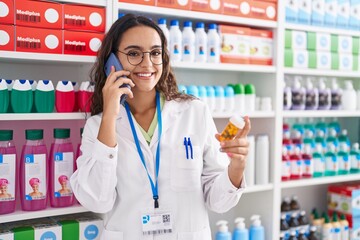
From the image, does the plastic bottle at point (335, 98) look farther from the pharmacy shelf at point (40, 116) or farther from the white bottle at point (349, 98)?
the pharmacy shelf at point (40, 116)

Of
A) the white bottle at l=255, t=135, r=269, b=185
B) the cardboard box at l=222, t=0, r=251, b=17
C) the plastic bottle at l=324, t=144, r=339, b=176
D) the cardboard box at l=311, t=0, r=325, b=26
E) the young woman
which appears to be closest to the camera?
the young woman

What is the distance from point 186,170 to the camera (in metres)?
1.92

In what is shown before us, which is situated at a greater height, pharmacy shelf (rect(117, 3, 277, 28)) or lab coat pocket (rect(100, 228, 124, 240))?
pharmacy shelf (rect(117, 3, 277, 28))

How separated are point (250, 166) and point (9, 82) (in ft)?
5.40

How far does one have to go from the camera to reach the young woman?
1823 mm

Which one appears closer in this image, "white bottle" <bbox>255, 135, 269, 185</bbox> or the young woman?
the young woman

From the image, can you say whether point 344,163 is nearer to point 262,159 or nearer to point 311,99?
point 311,99

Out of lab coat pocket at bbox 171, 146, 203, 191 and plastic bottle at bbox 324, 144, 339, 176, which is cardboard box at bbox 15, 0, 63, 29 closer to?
lab coat pocket at bbox 171, 146, 203, 191

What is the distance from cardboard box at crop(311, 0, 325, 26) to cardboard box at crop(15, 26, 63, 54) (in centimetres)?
194

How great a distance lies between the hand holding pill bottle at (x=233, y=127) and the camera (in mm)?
1664

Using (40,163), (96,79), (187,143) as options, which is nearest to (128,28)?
(96,79)

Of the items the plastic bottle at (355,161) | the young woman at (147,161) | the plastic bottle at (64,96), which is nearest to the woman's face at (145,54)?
the young woman at (147,161)

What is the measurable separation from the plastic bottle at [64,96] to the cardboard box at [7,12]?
1.27 feet

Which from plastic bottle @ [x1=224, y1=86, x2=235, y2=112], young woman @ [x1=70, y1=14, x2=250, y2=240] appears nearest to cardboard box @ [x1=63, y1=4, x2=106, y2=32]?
young woman @ [x1=70, y1=14, x2=250, y2=240]
